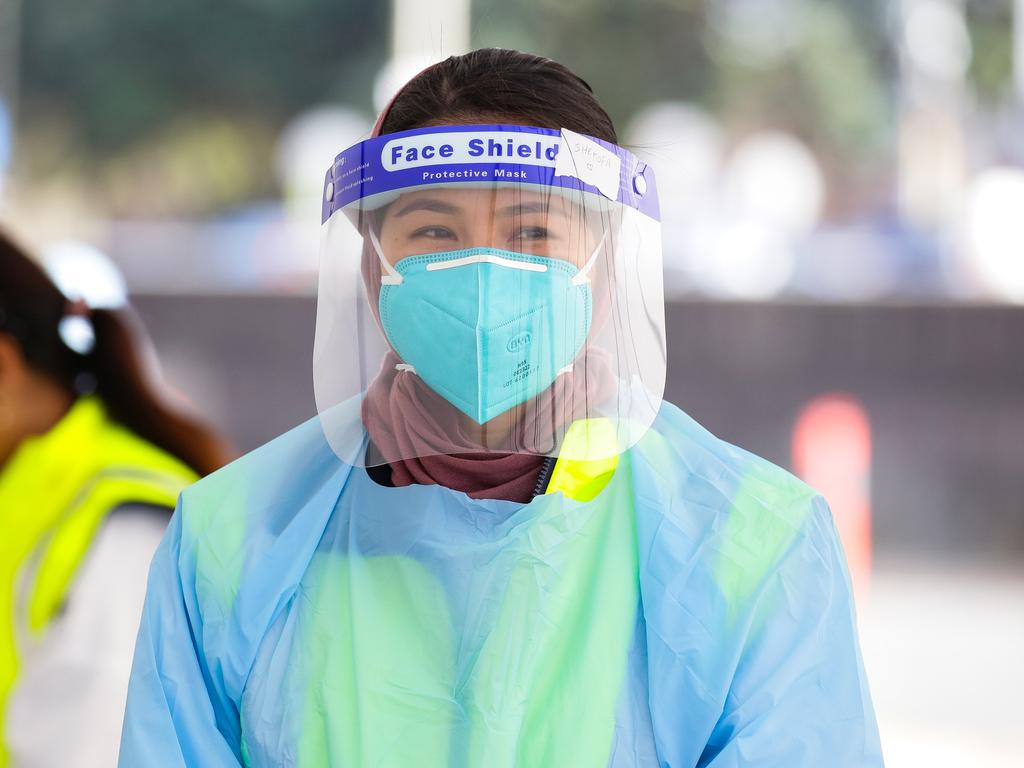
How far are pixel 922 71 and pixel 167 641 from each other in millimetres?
16590

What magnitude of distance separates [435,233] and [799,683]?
2.48 ft

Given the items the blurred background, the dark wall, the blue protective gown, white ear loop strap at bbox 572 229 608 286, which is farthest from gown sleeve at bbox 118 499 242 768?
the dark wall

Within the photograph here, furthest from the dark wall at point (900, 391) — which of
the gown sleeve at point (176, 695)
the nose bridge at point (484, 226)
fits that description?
the gown sleeve at point (176, 695)

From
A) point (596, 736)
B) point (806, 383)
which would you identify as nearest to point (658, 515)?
point (596, 736)

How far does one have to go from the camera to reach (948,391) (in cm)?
641

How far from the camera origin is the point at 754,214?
14.0 meters

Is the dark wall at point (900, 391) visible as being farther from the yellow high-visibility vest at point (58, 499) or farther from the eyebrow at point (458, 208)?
the eyebrow at point (458, 208)

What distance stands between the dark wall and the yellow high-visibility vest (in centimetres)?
416

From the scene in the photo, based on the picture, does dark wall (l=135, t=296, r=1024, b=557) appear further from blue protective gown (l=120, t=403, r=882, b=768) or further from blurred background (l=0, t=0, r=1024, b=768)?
blue protective gown (l=120, t=403, r=882, b=768)

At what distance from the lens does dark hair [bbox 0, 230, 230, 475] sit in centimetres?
241

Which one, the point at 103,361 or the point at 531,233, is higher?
the point at 531,233

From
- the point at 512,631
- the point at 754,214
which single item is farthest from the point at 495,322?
the point at 754,214

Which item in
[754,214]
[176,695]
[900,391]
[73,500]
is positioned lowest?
[176,695]

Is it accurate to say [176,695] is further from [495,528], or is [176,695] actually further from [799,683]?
[799,683]
